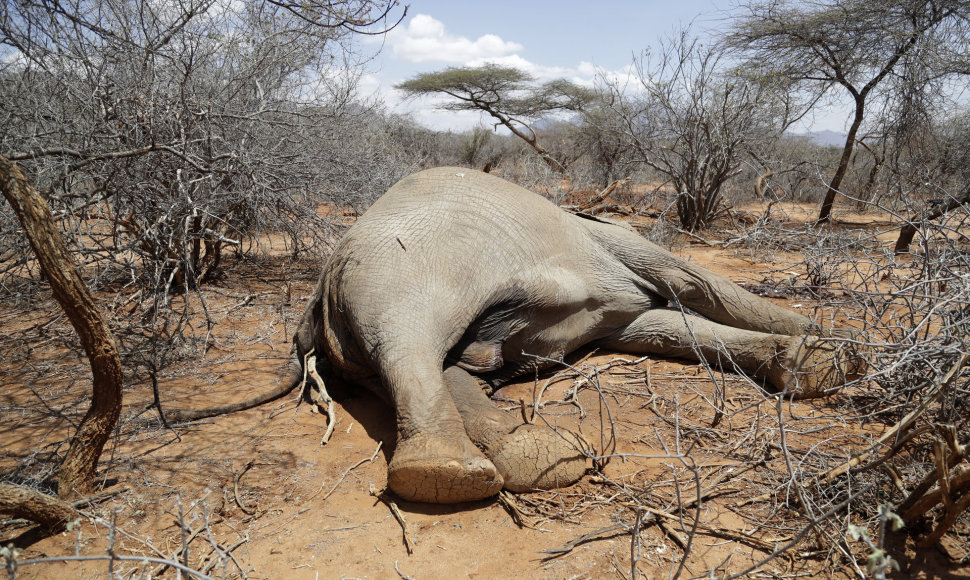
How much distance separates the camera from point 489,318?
3230 millimetres

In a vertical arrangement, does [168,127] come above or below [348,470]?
above

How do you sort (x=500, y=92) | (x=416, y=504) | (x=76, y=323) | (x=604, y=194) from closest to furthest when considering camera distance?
(x=76, y=323) → (x=416, y=504) → (x=604, y=194) → (x=500, y=92)

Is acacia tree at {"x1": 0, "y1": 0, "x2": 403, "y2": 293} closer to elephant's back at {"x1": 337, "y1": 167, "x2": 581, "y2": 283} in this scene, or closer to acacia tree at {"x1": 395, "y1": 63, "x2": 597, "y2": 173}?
elephant's back at {"x1": 337, "y1": 167, "x2": 581, "y2": 283}

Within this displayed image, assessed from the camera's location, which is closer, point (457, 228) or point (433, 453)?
point (433, 453)

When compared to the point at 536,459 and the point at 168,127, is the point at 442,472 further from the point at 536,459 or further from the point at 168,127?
the point at 168,127

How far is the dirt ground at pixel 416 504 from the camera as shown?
198cm

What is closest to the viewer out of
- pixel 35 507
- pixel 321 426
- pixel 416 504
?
pixel 35 507

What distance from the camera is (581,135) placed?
704 inches

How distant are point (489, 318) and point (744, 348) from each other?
1730 mm

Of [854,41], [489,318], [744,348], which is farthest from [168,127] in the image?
[854,41]

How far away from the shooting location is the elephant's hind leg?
2.36 meters

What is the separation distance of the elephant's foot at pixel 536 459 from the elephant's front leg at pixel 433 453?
2.9 inches

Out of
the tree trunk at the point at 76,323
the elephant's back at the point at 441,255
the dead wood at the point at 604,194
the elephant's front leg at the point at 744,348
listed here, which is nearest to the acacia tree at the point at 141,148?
the tree trunk at the point at 76,323

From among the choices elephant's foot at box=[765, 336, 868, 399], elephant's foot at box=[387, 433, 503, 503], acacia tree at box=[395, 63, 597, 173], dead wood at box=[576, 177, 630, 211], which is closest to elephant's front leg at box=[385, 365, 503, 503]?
elephant's foot at box=[387, 433, 503, 503]
